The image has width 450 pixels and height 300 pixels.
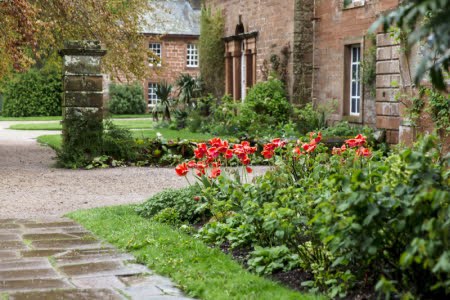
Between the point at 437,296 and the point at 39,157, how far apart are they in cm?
1269

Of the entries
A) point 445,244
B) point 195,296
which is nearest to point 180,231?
point 195,296

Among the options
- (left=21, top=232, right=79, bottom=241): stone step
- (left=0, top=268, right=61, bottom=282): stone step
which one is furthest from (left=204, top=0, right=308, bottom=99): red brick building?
(left=0, top=268, right=61, bottom=282): stone step

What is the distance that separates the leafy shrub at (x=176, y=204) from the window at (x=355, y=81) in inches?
453

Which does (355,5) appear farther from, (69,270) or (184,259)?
(69,270)

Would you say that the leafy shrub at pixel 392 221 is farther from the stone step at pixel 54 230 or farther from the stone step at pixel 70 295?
the stone step at pixel 54 230

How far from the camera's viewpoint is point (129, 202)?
9.66 meters

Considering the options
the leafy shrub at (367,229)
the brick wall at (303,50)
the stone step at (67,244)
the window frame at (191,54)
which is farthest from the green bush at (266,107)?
the window frame at (191,54)

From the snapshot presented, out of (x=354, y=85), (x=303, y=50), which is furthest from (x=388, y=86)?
(x=303, y=50)

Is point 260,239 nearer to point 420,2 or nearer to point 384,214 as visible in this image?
point 384,214

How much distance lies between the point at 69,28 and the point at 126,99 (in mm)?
21735

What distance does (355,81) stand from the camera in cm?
1917

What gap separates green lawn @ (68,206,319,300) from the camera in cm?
484

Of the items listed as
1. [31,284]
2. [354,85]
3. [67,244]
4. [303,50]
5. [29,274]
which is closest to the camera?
[31,284]

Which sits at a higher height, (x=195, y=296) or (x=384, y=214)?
(x=384, y=214)
